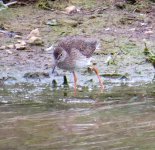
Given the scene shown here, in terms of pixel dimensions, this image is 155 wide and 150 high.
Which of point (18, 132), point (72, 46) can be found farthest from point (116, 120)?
point (72, 46)

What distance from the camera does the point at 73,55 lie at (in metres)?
10.5

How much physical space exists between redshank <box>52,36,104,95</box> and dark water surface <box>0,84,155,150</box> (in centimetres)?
54

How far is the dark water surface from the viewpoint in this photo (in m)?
6.89

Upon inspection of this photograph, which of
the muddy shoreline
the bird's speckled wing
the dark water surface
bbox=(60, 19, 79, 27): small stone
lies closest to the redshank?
the bird's speckled wing

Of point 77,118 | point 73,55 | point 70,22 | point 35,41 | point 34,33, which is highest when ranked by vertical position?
point 70,22

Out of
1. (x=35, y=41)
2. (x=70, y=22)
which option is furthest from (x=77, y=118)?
(x=70, y=22)

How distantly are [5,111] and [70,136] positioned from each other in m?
1.60

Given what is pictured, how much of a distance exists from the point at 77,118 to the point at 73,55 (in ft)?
8.70

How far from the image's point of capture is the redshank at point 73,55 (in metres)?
10.4

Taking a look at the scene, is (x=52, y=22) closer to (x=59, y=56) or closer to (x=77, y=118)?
(x=59, y=56)

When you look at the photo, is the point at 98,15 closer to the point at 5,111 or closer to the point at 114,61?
the point at 114,61

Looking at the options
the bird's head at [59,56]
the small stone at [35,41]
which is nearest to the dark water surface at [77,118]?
the bird's head at [59,56]

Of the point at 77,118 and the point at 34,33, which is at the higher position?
the point at 34,33

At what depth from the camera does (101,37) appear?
1238 cm
